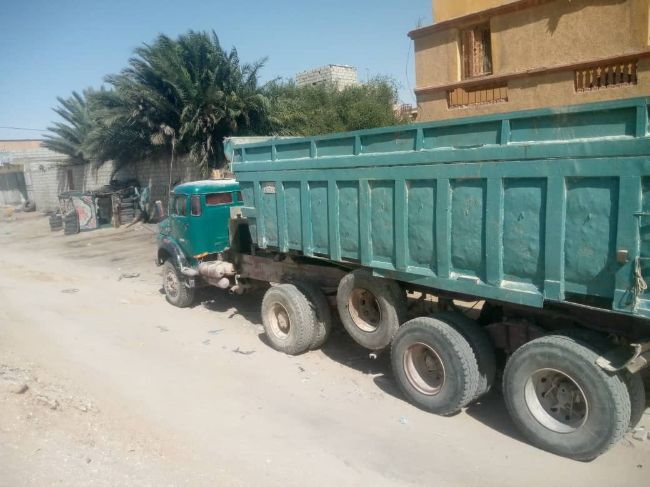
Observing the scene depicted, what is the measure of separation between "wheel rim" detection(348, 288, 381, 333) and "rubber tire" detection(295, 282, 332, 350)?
72 centimetres

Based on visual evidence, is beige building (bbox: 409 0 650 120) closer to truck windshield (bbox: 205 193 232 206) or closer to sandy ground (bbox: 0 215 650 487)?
truck windshield (bbox: 205 193 232 206)

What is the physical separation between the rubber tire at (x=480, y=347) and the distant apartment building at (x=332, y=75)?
1684cm

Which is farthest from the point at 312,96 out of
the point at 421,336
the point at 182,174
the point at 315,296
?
the point at 421,336

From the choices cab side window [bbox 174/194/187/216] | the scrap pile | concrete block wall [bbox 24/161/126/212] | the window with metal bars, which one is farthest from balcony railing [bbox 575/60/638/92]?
concrete block wall [bbox 24/161/126/212]

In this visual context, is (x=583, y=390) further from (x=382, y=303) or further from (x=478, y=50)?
(x=478, y=50)

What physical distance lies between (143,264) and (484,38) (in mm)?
10021

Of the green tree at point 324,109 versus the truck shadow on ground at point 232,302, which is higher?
the green tree at point 324,109

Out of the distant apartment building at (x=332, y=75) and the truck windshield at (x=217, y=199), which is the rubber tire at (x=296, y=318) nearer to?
the truck windshield at (x=217, y=199)

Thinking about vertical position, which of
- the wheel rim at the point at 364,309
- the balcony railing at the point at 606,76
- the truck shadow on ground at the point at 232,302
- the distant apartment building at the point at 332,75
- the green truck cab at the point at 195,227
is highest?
the distant apartment building at the point at 332,75

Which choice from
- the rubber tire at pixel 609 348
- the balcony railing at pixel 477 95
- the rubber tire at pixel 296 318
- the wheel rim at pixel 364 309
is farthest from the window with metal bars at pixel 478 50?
the rubber tire at pixel 609 348

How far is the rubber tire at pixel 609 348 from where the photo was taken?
377 centimetres

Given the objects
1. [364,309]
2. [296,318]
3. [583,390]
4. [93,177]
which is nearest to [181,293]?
[296,318]

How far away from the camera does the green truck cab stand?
324 inches

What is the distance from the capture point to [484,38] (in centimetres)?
1150
